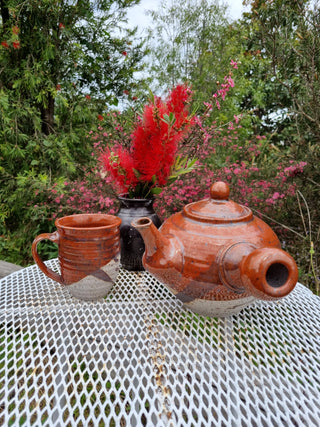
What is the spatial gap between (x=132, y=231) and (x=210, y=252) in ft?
1.18

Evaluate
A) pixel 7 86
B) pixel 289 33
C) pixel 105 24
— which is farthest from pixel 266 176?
pixel 7 86

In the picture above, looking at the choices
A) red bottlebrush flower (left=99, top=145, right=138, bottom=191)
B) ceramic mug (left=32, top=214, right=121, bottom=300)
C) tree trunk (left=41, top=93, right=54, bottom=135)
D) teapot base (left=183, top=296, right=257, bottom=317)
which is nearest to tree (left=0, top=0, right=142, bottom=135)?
tree trunk (left=41, top=93, right=54, bottom=135)

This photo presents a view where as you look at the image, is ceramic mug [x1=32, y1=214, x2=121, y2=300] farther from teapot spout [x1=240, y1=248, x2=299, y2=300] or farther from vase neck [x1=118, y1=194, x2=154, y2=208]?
teapot spout [x1=240, y1=248, x2=299, y2=300]

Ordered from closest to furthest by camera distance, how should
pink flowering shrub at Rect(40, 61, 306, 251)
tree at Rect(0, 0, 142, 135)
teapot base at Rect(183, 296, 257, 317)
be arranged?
teapot base at Rect(183, 296, 257, 317) → pink flowering shrub at Rect(40, 61, 306, 251) → tree at Rect(0, 0, 142, 135)

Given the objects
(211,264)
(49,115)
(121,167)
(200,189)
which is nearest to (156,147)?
(121,167)

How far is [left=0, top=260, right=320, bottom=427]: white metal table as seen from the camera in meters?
0.43

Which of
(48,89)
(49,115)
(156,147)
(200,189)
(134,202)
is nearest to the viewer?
(156,147)

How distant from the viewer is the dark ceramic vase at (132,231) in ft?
2.71

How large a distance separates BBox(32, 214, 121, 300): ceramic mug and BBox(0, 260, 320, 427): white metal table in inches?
2.2

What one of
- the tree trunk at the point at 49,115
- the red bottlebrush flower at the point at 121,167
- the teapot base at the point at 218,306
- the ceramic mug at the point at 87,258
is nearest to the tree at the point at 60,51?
the tree trunk at the point at 49,115

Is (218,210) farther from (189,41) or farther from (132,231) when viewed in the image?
(189,41)

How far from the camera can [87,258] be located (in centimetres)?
63

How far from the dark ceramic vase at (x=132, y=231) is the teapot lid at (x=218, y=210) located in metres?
0.24

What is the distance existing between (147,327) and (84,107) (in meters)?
2.29
